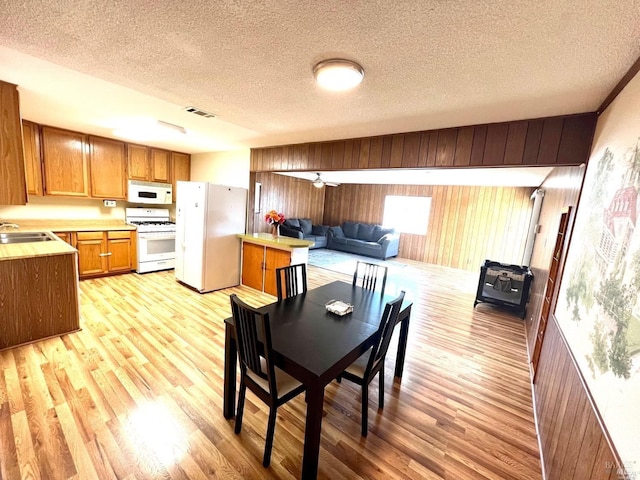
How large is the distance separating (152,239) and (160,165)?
1446mm

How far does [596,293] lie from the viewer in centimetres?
128

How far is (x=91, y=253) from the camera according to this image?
416 cm

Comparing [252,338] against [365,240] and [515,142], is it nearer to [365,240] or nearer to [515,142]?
[515,142]

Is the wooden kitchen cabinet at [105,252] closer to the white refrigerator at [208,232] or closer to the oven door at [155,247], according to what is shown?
the oven door at [155,247]

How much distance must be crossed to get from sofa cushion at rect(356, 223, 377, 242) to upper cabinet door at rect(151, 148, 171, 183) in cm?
536

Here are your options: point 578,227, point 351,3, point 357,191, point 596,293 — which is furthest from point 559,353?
point 357,191

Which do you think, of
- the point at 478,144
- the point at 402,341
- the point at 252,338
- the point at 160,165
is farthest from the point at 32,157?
the point at 478,144

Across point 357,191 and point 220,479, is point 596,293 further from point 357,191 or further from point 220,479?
point 357,191

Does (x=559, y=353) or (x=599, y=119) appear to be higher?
(x=599, y=119)

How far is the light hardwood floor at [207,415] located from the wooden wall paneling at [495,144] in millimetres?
1993

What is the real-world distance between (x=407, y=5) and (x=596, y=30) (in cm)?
82

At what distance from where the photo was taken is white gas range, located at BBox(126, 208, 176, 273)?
4559mm

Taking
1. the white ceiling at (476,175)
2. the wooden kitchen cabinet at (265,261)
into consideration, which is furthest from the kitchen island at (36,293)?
the white ceiling at (476,175)

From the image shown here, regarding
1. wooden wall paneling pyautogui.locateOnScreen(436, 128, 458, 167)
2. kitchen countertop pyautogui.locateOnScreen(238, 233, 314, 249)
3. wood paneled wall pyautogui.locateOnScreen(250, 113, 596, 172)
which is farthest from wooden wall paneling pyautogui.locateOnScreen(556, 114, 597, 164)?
kitchen countertop pyautogui.locateOnScreen(238, 233, 314, 249)
